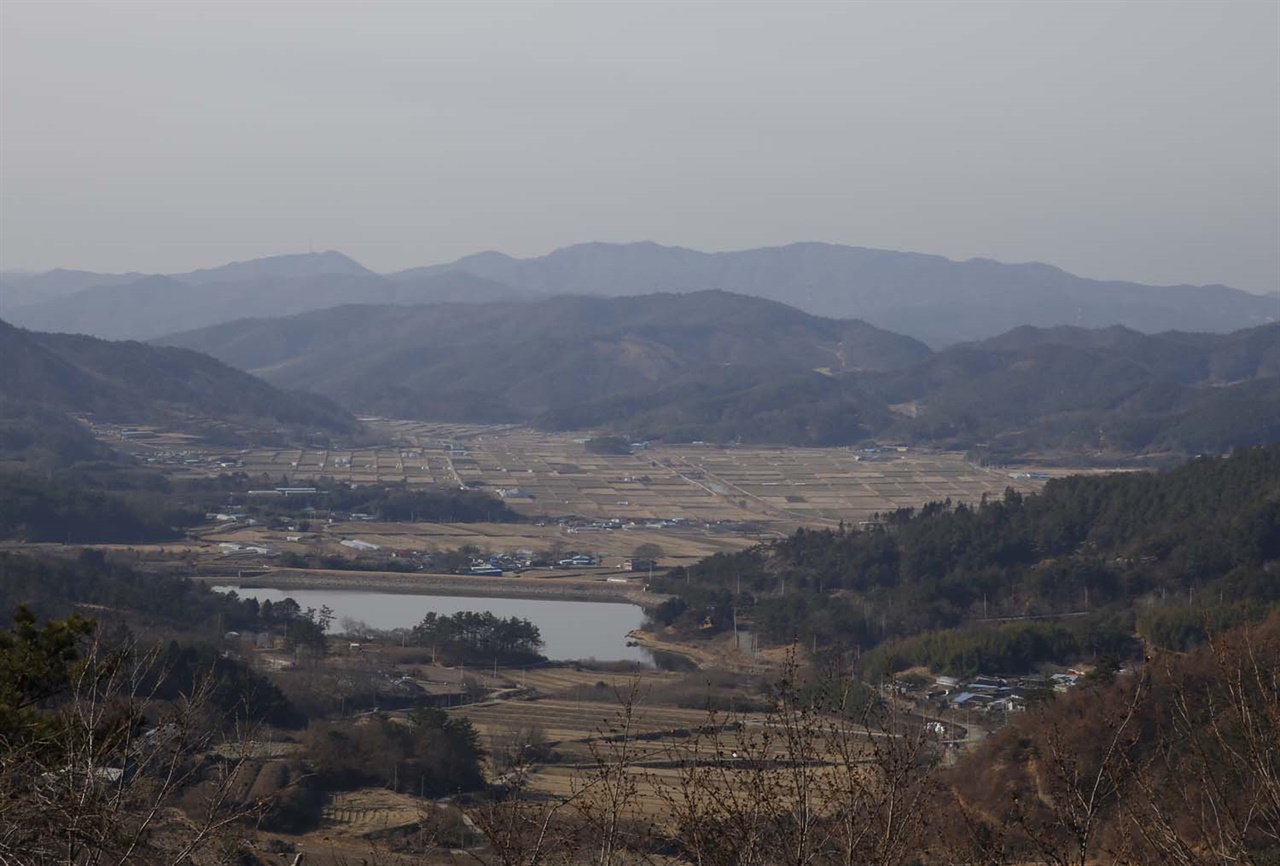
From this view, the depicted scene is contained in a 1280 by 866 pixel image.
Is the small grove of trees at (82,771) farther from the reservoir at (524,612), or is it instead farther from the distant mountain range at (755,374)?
the distant mountain range at (755,374)

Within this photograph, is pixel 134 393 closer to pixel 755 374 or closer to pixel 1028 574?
pixel 755 374

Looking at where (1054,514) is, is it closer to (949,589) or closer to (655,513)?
(949,589)

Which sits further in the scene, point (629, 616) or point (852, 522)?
point (852, 522)

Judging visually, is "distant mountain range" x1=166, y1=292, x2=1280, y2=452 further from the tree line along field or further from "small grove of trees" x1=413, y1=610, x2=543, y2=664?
"small grove of trees" x1=413, y1=610, x2=543, y2=664

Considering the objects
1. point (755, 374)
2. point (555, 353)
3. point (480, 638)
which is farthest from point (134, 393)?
point (480, 638)

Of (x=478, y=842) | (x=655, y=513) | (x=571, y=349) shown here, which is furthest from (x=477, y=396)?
(x=478, y=842)

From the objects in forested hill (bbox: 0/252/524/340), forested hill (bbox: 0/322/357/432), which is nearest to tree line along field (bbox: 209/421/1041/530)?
forested hill (bbox: 0/322/357/432)
